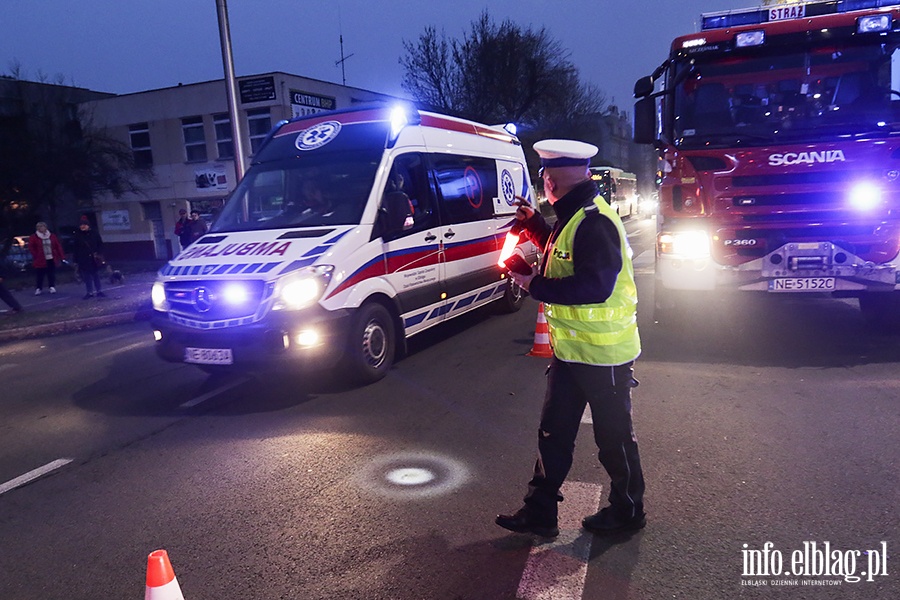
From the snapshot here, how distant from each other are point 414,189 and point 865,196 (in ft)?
14.5

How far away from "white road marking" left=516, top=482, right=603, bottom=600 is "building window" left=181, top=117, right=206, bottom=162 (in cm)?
2692

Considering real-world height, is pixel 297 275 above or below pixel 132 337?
above

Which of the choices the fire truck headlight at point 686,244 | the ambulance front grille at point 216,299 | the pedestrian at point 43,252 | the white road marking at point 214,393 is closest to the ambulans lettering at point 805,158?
the fire truck headlight at point 686,244

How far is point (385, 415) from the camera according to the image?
5.21m

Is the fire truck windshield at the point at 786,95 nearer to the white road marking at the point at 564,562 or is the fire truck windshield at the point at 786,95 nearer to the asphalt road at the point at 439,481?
the asphalt road at the point at 439,481

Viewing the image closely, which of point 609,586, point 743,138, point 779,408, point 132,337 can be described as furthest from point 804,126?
point 132,337

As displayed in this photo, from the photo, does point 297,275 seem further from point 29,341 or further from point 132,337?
point 29,341

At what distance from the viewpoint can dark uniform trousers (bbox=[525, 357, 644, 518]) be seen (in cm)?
306

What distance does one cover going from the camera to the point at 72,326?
10.7 metres

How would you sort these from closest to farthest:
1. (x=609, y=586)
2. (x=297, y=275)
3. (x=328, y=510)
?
(x=609, y=586) → (x=328, y=510) → (x=297, y=275)

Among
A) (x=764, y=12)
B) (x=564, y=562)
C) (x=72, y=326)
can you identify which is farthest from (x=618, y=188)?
(x=564, y=562)

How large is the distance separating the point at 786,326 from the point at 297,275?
19.0ft

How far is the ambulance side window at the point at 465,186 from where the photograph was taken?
7316mm

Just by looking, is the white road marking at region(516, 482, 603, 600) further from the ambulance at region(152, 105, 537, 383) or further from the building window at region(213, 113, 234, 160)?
the building window at region(213, 113, 234, 160)
